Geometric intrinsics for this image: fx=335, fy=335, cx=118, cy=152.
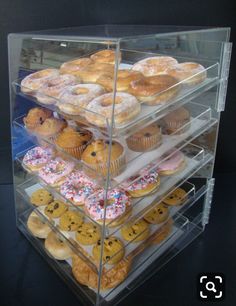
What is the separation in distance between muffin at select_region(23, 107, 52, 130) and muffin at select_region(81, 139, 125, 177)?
27 cm

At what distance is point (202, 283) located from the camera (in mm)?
1197

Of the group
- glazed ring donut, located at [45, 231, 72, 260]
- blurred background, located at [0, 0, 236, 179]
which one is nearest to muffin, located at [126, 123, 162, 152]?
glazed ring donut, located at [45, 231, 72, 260]

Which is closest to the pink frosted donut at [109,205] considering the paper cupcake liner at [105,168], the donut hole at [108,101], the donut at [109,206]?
the donut at [109,206]

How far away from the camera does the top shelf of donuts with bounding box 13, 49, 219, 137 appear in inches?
35.7

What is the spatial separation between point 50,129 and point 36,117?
8cm

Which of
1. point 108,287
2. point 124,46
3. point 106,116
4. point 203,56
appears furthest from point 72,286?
point 203,56

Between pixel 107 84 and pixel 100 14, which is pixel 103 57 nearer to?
pixel 107 84

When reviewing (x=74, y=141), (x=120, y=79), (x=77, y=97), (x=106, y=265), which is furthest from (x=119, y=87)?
(x=106, y=265)

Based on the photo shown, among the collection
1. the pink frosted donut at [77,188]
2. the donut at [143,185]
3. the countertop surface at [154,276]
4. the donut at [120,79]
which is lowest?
the countertop surface at [154,276]

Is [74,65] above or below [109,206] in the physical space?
above

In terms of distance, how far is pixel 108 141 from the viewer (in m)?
1.03

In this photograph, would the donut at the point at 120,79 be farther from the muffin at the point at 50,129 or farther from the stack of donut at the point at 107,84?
the muffin at the point at 50,129

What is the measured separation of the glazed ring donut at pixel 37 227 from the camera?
135cm

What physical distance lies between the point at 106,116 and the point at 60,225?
1.81 ft
